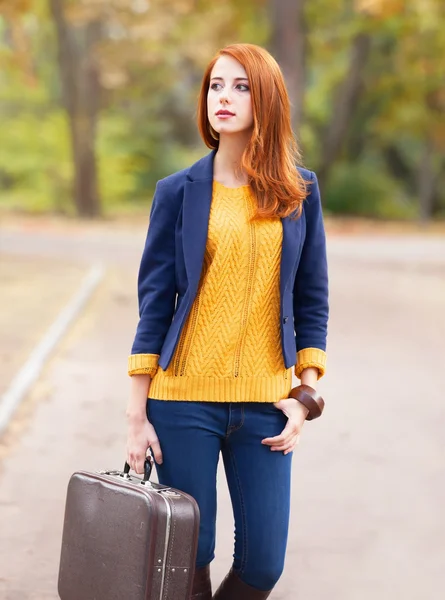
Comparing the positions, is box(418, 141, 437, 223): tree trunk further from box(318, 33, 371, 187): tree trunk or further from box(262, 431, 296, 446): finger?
box(262, 431, 296, 446): finger

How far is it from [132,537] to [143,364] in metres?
0.50

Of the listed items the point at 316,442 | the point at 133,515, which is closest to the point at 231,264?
the point at 133,515

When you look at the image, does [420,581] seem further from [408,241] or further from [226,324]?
[408,241]

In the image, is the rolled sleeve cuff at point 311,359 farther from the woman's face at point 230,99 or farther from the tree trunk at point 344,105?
the tree trunk at point 344,105

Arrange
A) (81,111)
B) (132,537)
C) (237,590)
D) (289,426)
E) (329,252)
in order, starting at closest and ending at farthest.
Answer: (132,537), (289,426), (237,590), (329,252), (81,111)

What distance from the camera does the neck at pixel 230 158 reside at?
3.18 m

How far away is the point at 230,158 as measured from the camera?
10.5ft

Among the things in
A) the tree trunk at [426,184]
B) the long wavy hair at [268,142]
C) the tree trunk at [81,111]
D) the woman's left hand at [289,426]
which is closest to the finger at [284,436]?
the woman's left hand at [289,426]

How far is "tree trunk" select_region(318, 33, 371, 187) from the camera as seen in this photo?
29.4 meters

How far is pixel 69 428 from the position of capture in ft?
23.5

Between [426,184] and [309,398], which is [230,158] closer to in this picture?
[309,398]

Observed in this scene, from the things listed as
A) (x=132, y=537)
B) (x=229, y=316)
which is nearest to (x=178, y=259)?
(x=229, y=316)

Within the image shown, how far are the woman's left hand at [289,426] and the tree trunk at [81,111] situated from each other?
24.6m

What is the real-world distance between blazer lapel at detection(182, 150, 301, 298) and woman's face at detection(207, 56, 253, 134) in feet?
0.46
